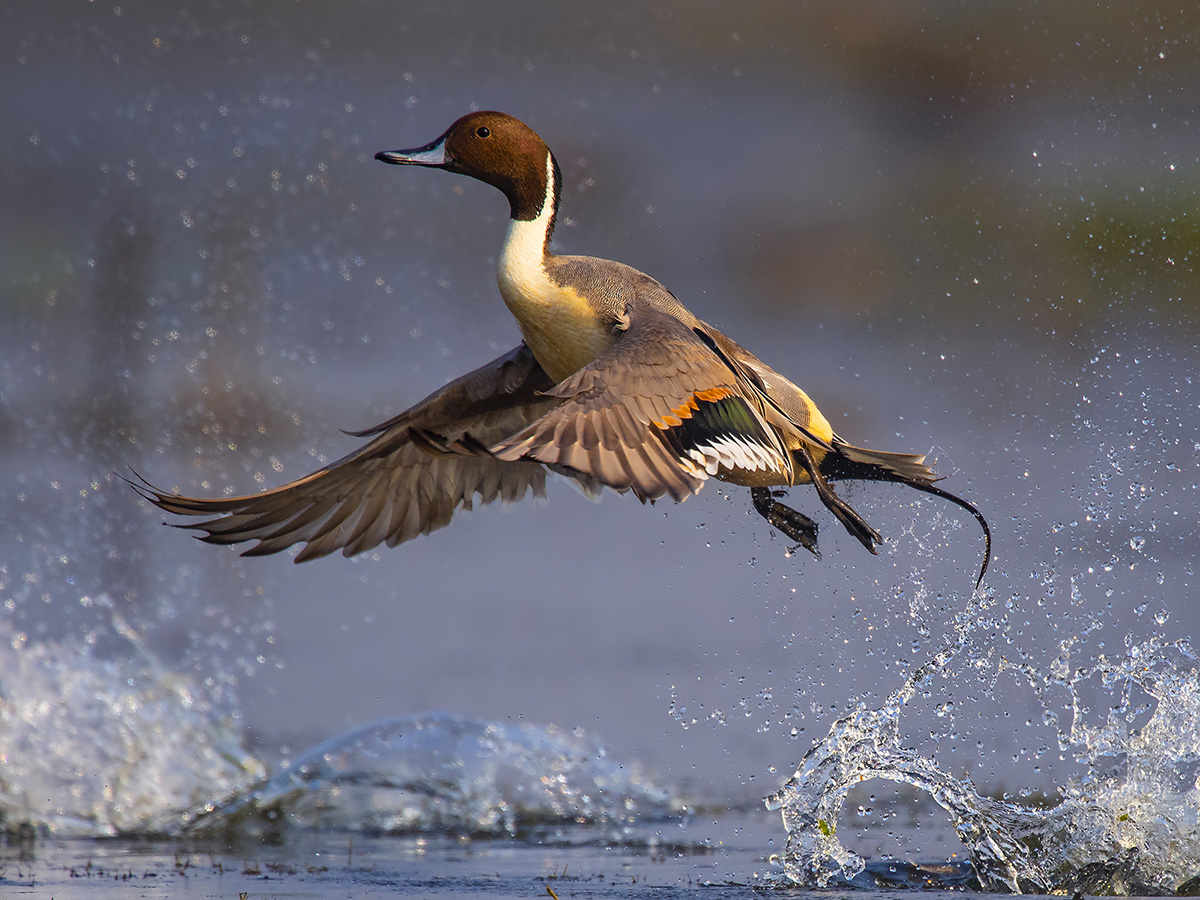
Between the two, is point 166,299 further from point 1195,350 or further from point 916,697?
point 1195,350

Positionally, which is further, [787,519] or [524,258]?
[787,519]

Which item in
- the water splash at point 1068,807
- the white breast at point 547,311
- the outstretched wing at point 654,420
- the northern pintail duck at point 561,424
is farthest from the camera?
the white breast at point 547,311

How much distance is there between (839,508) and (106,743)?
2887mm

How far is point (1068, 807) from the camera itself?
160 inches

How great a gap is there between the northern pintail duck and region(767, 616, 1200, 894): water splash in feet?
2.19

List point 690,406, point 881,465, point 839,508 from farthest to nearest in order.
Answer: point 881,465, point 839,508, point 690,406

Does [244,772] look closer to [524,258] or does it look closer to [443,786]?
[443,786]

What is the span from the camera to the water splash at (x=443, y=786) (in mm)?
4770

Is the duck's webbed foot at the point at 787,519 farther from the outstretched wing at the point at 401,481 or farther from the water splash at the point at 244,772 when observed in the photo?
the water splash at the point at 244,772

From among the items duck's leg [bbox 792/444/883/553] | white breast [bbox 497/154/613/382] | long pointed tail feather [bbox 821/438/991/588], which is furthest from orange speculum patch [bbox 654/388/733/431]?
long pointed tail feather [bbox 821/438/991/588]

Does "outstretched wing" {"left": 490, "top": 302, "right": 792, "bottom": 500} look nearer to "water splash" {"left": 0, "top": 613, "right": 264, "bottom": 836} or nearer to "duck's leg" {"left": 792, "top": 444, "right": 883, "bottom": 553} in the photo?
"duck's leg" {"left": 792, "top": 444, "right": 883, "bottom": 553}

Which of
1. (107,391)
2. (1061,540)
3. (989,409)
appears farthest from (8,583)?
(989,409)

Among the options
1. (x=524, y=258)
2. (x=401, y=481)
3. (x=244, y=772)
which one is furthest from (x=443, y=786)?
(x=524, y=258)

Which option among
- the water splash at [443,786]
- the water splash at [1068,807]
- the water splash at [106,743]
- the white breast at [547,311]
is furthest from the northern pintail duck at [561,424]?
the water splash at [106,743]
